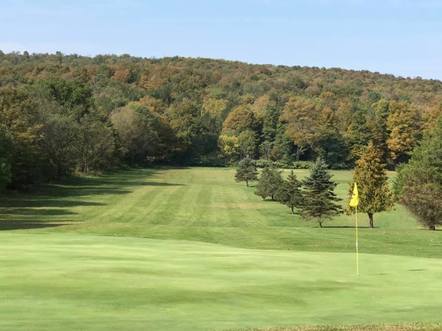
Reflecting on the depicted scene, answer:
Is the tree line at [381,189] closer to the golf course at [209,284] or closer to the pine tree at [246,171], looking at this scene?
the golf course at [209,284]

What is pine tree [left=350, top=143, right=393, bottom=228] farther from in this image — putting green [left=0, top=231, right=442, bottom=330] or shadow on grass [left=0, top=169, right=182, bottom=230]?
putting green [left=0, top=231, right=442, bottom=330]

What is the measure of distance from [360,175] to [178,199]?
3141 cm

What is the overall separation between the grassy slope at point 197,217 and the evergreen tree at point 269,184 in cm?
149

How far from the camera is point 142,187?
97.6 metres

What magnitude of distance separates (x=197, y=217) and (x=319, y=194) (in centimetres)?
1351

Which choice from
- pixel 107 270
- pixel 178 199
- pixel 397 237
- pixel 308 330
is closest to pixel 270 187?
pixel 178 199

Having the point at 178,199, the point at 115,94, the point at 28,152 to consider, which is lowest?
the point at 178,199

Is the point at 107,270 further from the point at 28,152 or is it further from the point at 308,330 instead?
the point at 28,152

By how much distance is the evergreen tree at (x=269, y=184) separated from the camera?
83.4 meters

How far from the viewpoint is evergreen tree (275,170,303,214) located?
6831 cm

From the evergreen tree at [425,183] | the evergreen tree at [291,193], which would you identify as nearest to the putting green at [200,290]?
the evergreen tree at [425,183]

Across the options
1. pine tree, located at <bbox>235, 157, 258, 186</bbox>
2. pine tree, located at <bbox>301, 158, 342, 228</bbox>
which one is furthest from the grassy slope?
pine tree, located at <bbox>235, 157, 258, 186</bbox>

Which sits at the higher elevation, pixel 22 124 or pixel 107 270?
pixel 22 124

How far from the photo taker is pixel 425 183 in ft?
178
